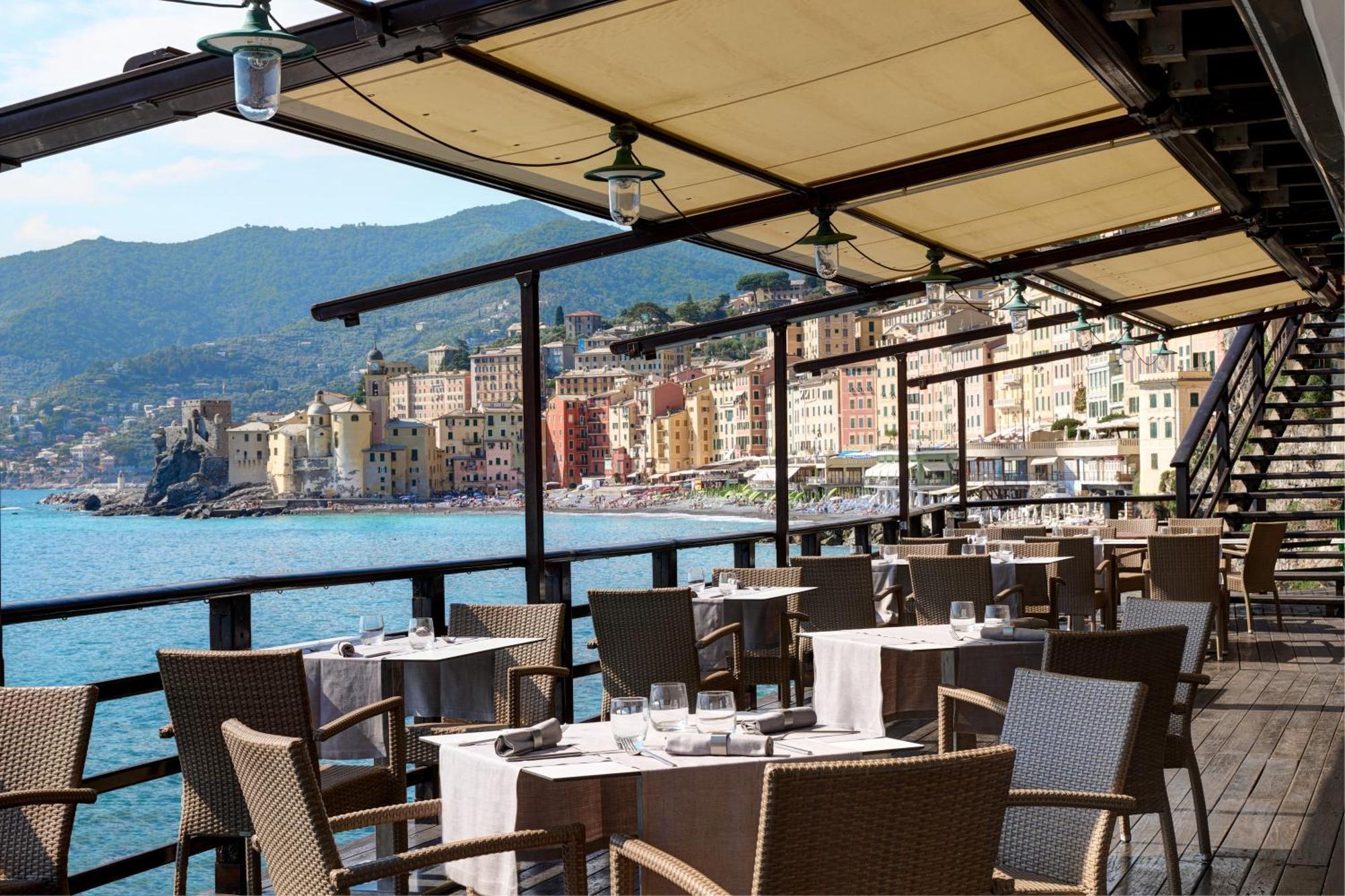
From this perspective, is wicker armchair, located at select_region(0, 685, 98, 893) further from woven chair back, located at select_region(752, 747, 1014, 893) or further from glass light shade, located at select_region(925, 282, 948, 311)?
glass light shade, located at select_region(925, 282, 948, 311)

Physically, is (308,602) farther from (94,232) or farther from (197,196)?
(197,196)

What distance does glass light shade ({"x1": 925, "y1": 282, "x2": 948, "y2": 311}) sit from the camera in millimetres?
8375

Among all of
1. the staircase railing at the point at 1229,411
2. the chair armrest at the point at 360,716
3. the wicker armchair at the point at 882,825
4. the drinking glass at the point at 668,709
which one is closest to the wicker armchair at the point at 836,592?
the chair armrest at the point at 360,716

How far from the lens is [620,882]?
9.12 feet

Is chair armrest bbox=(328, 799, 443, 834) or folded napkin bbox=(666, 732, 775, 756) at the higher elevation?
folded napkin bbox=(666, 732, 775, 756)

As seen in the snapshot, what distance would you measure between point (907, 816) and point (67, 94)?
10.9ft

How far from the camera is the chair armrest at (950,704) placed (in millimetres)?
4273

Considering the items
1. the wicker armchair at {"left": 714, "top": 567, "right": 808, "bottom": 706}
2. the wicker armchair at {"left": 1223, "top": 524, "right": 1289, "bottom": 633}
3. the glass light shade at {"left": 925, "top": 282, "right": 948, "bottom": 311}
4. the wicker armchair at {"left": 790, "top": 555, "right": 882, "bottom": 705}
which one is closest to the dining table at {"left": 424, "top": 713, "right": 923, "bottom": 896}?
the wicker armchair at {"left": 714, "top": 567, "right": 808, "bottom": 706}

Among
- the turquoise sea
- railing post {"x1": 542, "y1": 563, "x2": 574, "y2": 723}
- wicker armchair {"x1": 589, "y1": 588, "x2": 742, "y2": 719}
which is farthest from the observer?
the turquoise sea

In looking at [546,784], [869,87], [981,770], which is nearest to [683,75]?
[869,87]

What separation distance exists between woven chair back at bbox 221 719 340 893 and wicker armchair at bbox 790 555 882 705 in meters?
4.74

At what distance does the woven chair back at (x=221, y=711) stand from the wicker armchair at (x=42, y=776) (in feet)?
1.15

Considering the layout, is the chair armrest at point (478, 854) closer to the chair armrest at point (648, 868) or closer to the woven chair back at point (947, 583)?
the chair armrest at point (648, 868)

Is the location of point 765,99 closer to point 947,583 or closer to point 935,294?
point 947,583
